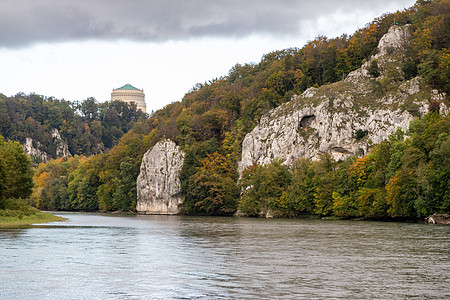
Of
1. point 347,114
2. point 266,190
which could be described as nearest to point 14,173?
point 266,190

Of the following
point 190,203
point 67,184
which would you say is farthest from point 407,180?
point 67,184

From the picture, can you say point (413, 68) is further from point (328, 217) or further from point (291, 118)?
point (328, 217)

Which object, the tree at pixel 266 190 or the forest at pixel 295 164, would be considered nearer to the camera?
the forest at pixel 295 164

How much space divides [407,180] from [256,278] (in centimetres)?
5426

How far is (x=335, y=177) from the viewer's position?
9656cm

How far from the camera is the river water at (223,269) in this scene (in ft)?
70.6

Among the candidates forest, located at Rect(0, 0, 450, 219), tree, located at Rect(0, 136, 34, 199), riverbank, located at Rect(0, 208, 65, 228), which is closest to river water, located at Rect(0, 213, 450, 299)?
riverbank, located at Rect(0, 208, 65, 228)

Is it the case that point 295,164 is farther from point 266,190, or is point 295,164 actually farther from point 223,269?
point 223,269

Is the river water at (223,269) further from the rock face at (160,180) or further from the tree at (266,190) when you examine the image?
the rock face at (160,180)

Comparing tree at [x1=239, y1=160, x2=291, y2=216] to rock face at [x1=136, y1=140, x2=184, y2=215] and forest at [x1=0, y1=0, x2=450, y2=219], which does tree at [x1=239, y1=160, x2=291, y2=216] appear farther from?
rock face at [x1=136, y1=140, x2=184, y2=215]

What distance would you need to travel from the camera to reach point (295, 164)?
351 ft

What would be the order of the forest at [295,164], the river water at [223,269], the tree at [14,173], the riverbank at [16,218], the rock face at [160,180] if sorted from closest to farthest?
1. the river water at [223,269]
2. the riverbank at [16,218]
3. the tree at [14,173]
4. the forest at [295,164]
5. the rock face at [160,180]

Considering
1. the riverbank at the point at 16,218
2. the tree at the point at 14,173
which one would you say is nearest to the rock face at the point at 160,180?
the tree at the point at 14,173

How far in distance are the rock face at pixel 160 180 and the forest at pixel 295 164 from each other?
347 centimetres
